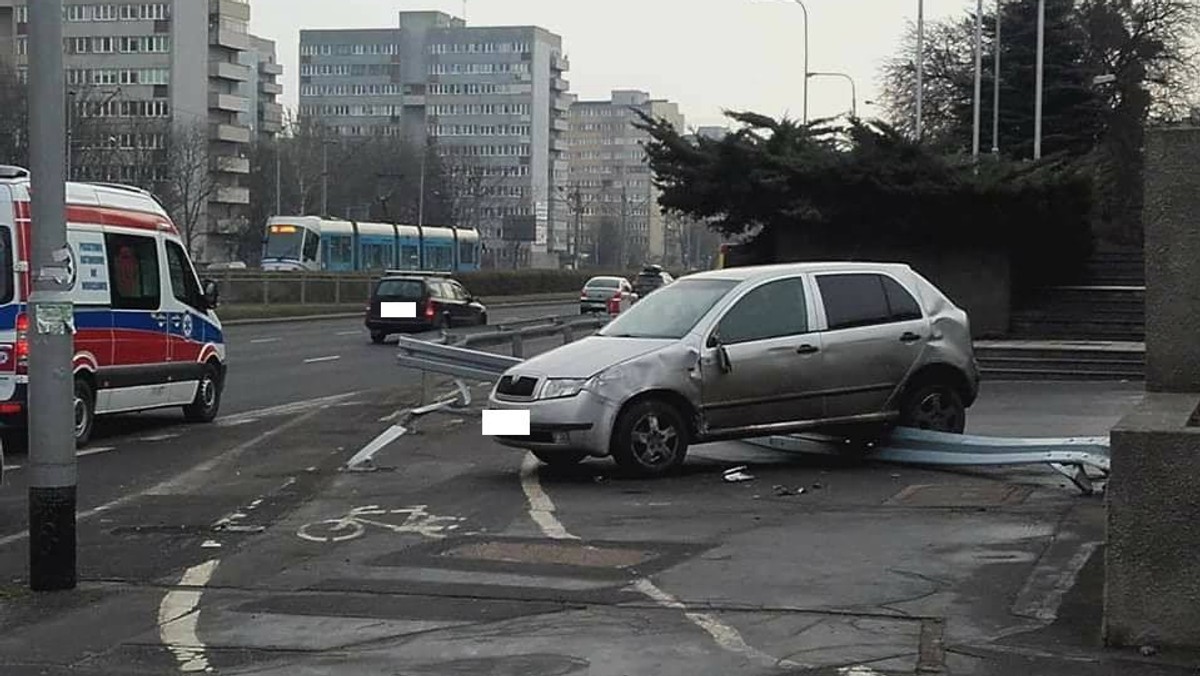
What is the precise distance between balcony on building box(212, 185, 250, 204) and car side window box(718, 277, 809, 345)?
4217 inches

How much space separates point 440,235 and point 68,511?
6584 cm

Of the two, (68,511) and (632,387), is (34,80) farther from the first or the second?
(632,387)

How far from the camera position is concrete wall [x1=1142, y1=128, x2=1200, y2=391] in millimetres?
9523

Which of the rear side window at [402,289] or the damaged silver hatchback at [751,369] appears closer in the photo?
the damaged silver hatchback at [751,369]

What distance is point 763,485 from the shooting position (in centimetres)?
1342

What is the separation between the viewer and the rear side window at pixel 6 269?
601 inches

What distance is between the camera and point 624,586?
924 cm

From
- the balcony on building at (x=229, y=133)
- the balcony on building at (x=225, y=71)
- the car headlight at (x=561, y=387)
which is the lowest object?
the car headlight at (x=561, y=387)

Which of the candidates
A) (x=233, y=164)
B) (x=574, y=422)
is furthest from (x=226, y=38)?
(x=574, y=422)

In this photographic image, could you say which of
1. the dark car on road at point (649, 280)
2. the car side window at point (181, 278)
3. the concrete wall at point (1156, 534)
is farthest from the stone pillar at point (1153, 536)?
the dark car on road at point (649, 280)

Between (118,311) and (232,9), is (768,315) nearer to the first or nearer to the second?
(118,311)

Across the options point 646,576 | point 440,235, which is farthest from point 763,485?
point 440,235

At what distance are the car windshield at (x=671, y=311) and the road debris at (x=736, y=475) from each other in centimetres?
119

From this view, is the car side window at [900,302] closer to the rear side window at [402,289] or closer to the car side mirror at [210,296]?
the car side mirror at [210,296]
